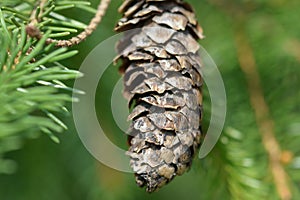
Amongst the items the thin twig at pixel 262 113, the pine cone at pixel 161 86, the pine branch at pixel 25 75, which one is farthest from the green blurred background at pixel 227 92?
the pine branch at pixel 25 75

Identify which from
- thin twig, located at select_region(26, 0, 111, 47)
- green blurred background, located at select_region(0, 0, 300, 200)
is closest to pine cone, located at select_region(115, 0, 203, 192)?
thin twig, located at select_region(26, 0, 111, 47)

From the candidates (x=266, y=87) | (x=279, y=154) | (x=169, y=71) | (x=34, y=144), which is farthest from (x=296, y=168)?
(x=34, y=144)

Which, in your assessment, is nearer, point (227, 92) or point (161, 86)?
point (161, 86)

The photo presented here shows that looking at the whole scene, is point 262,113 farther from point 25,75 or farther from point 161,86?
point 25,75

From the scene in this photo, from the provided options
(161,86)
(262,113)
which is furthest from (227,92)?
(161,86)

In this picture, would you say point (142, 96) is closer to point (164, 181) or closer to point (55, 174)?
point (164, 181)

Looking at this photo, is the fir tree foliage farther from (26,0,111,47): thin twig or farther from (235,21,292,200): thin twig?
(235,21,292,200): thin twig
